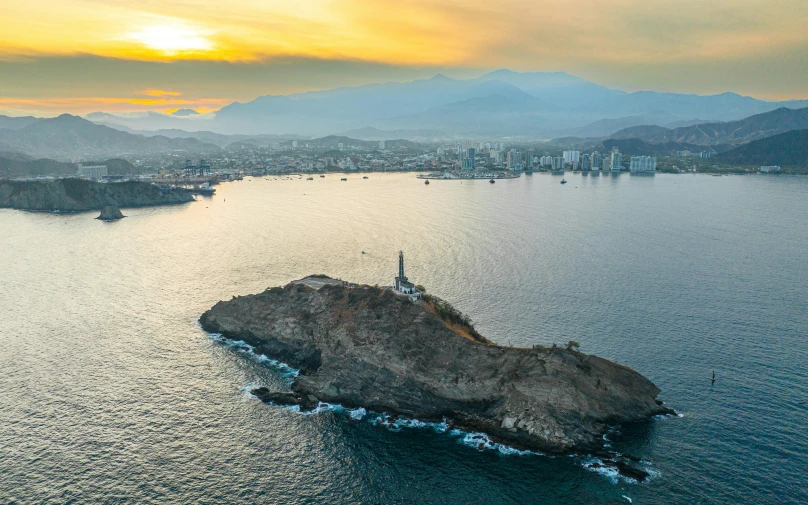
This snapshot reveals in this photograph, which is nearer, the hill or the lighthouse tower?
the lighthouse tower

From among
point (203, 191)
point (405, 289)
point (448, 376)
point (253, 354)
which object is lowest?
point (253, 354)

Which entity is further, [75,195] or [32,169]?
[32,169]

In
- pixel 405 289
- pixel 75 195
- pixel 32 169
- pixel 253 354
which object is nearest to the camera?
pixel 405 289

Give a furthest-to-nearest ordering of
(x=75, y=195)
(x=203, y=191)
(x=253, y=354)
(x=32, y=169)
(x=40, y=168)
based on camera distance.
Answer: (x=40, y=168), (x=32, y=169), (x=203, y=191), (x=75, y=195), (x=253, y=354)

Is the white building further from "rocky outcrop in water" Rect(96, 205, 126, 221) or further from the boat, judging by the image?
"rocky outcrop in water" Rect(96, 205, 126, 221)

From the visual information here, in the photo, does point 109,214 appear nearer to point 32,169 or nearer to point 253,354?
point 253,354

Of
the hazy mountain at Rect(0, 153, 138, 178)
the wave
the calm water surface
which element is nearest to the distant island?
the wave

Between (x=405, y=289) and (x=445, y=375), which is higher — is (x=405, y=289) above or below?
above

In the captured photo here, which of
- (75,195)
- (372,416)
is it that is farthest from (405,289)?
(75,195)
